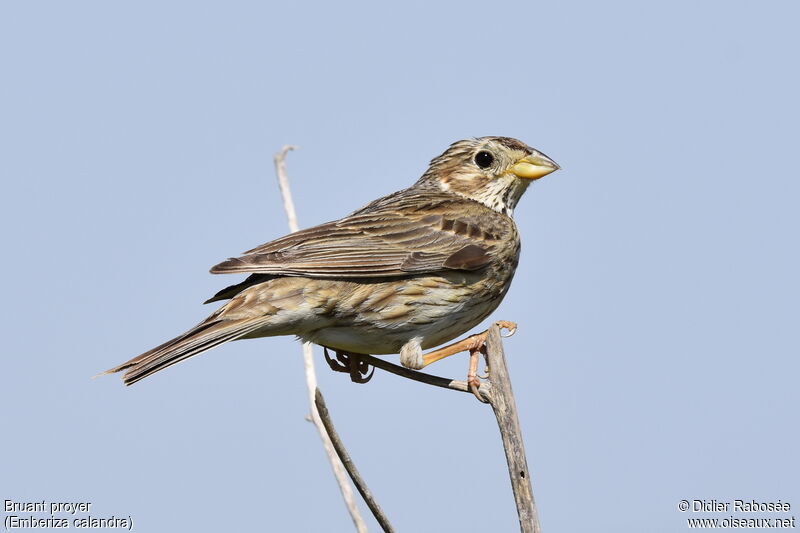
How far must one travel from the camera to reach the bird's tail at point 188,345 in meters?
5.62

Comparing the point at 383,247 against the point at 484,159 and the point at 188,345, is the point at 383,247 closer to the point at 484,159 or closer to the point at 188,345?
the point at 484,159

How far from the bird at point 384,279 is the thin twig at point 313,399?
7.2 inches

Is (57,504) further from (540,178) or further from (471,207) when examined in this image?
(540,178)

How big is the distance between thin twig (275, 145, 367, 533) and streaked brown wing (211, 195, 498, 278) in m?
0.23

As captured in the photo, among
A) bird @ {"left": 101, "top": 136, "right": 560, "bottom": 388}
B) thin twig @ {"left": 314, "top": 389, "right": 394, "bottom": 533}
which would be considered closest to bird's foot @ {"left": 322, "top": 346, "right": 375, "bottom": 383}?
bird @ {"left": 101, "top": 136, "right": 560, "bottom": 388}

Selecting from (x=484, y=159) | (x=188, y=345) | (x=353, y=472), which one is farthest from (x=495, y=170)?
(x=353, y=472)

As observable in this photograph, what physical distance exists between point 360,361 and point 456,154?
2.14 metres

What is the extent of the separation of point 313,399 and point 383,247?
1495mm

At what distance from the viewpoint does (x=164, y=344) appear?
5.81 metres

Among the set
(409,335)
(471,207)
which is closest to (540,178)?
(471,207)

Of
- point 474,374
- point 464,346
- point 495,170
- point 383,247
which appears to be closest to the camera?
point 474,374

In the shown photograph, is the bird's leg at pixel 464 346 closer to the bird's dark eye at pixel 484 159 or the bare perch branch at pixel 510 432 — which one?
the bare perch branch at pixel 510 432

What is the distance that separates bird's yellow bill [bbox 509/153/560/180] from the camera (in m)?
7.80

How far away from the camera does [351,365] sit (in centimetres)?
732
